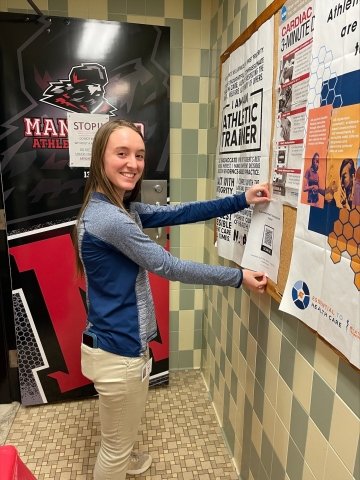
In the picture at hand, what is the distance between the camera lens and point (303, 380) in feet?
3.23

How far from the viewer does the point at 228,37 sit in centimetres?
160

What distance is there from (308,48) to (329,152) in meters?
0.28

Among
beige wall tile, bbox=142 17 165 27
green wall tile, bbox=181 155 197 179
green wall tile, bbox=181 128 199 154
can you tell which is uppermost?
beige wall tile, bbox=142 17 165 27

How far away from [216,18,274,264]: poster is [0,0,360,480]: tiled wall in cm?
16

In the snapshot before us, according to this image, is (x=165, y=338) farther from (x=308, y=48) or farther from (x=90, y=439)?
(x=308, y=48)

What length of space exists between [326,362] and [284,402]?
0.32 m

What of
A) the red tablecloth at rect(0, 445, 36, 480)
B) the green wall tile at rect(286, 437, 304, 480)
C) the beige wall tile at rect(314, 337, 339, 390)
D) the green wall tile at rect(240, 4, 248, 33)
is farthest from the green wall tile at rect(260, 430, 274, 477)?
the green wall tile at rect(240, 4, 248, 33)

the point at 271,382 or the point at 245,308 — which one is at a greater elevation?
the point at 245,308


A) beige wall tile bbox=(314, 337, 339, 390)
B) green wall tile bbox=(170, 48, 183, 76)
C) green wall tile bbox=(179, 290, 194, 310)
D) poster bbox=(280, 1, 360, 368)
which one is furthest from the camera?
green wall tile bbox=(179, 290, 194, 310)

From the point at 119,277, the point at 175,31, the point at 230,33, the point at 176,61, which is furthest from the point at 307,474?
the point at 175,31

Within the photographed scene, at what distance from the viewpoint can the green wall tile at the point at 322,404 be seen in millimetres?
860

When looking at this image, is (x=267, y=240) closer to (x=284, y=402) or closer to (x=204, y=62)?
(x=284, y=402)

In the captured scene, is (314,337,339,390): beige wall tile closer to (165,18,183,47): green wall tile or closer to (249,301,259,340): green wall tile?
(249,301,259,340): green wall tile

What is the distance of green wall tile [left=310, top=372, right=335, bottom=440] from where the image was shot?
2.82 feet
